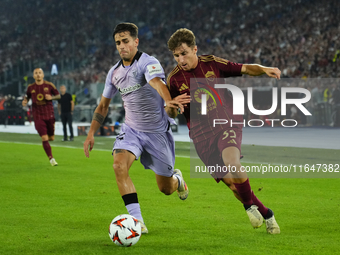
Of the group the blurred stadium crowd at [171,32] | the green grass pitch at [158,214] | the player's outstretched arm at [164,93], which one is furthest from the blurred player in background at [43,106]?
the blurred stadium crowd at [171,32]

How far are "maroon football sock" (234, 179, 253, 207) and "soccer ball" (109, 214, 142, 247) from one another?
1.08 metres

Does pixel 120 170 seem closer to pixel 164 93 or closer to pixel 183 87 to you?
pixel 164 93

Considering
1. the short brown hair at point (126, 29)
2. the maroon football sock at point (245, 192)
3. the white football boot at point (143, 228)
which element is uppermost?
the short brown hair at point (126, 29)

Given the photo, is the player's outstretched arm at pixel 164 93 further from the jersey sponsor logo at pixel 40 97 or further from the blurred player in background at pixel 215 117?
the jersey sponsor logo at pixel 40 97

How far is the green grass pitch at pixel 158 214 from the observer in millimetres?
4836

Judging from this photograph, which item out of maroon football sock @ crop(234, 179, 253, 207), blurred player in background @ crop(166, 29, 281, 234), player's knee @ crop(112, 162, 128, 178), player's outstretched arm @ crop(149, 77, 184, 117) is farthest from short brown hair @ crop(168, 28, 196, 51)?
maroon football sock @ crop(234, 179, 253, 207)

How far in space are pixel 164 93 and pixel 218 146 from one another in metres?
0.79

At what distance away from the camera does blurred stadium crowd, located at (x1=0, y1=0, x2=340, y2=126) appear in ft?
A: 82.9

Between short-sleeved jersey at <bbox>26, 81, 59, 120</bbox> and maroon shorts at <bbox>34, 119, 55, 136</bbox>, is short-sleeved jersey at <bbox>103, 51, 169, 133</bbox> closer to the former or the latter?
maroon shorts at <bbox>34, 119, 55, 136</bbox>

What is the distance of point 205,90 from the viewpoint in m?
5.40

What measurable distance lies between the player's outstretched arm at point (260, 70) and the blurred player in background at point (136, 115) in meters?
0.92

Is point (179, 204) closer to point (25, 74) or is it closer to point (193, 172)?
point (193, 172)

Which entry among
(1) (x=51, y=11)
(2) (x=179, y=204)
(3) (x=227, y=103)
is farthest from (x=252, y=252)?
(1) (x=51, y=11)

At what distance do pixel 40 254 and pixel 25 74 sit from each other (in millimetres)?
37400
